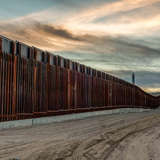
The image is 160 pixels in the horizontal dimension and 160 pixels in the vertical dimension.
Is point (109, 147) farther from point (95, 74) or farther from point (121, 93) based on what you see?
point (121, 93)

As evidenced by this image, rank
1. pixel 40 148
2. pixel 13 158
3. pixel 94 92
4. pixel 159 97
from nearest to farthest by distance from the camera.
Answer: pixel 13 158 < pixel 40 148 < pixel 94 92 < pixel 159 97

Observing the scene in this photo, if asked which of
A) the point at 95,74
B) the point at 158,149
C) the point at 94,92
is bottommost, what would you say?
the point at 158,149

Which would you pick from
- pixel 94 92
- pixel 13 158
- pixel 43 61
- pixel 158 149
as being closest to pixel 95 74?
pixel 94 92

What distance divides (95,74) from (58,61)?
10047 mm

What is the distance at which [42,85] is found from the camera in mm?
21250

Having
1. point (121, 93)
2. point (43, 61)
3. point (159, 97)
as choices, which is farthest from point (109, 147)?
point (159, 97)

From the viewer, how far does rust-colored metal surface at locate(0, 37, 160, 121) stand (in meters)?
17.0

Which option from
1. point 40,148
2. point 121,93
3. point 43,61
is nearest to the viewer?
point 40,148

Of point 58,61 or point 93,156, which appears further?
point 58,61

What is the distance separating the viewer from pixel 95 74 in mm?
33406

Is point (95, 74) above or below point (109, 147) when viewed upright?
above

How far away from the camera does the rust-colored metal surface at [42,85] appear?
17047 mm

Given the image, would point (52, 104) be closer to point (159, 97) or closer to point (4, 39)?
point (4, 39)

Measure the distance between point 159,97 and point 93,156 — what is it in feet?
272
